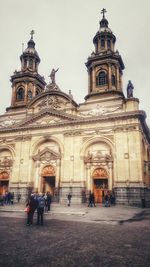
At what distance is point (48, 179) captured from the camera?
33.2 m

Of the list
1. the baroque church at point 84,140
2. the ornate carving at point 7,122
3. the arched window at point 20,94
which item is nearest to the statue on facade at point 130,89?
the baroque church at point 84,140

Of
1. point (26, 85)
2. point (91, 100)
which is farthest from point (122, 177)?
point (26, 85)

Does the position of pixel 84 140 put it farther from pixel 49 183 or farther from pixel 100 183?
pixel 49 183

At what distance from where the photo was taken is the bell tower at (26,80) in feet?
131

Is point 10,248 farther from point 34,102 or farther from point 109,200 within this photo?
point 34,102

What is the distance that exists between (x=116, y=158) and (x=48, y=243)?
2100 cm

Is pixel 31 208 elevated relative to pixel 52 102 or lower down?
lower down

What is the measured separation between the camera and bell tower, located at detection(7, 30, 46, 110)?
131 ft

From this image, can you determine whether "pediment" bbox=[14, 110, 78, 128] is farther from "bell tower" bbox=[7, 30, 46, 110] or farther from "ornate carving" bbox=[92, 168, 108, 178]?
"ornate carving" bbox=[92, 168, 108, 178]

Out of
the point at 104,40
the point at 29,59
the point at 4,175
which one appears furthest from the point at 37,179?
the point at 104,40

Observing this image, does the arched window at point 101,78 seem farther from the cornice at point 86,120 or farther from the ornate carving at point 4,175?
the ornate carving at point 4,175

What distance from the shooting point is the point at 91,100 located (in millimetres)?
34188

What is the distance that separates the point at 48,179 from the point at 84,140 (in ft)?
27.2

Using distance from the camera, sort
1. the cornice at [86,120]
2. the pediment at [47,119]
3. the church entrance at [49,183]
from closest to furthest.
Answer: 1. the cornice at [86,120]
2. the pediment at [47,119]
3. the church entrance at [49,183]
